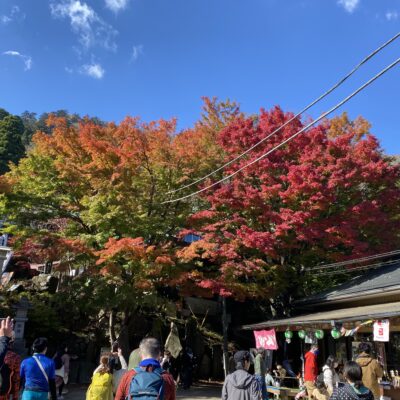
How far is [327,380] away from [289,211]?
20.9ft

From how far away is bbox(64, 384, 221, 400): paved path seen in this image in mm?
13430

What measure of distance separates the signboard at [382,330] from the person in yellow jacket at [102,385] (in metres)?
6.80

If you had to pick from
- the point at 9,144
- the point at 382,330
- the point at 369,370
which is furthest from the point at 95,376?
the point at 9,144

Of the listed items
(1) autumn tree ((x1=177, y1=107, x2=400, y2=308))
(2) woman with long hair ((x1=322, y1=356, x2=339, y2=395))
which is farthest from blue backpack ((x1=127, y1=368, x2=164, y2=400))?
(1) autumn tree ((x1=177, y1=107, x2=400, y2=308))

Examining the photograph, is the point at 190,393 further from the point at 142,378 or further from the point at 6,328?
the point at 142,378

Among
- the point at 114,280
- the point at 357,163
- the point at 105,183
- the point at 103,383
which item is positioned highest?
the point at 357,163

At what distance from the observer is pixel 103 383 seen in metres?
Answer: 6.67

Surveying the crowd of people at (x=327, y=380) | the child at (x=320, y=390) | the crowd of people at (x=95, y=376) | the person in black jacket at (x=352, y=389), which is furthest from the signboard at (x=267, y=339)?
the person in black jacket at (x=352, y=389)

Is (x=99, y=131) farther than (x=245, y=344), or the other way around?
(x=245, y=344)

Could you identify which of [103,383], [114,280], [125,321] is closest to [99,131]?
[114,280]

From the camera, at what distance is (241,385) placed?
194 inches

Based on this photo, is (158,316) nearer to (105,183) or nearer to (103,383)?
(105,183)

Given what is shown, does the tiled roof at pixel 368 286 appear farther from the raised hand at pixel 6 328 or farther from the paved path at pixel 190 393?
the raised hand at pixel 6 328

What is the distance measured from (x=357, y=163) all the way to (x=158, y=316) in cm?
1080
